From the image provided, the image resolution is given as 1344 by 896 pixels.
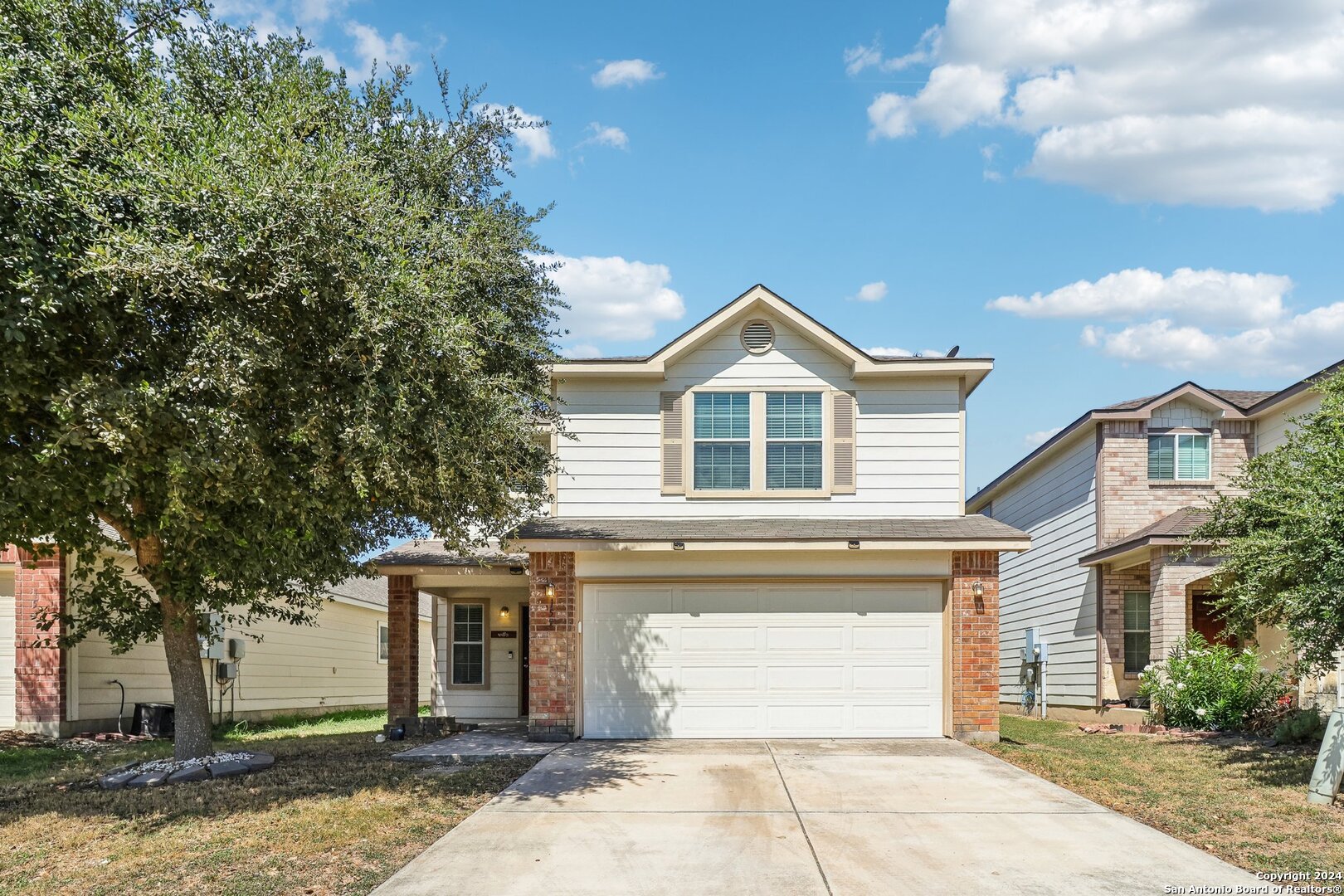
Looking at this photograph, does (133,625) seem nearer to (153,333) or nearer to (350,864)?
(153,333)

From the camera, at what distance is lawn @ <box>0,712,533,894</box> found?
6879mm

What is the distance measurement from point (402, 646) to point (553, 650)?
3.18m

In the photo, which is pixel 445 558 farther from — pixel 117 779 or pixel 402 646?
pixel 117 779

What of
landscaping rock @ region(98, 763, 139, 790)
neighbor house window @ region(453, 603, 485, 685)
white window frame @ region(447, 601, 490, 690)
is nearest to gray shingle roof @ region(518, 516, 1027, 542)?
white window frame @ region(447, 601, 490, 690)

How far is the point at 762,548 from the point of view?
13133 mm

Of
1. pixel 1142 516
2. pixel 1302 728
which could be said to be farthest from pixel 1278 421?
pixel 1302 728

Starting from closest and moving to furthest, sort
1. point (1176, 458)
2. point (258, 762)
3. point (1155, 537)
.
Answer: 1. point (258, 762)
2. point (1155, 537)
3. point (1176, 458)

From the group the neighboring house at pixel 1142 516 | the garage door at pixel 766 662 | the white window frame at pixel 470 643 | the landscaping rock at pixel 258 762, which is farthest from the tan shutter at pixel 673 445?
the neighboring house at pixel 1142 516

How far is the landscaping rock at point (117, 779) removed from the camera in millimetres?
10485

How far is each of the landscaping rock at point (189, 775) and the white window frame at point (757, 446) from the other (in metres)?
6.90

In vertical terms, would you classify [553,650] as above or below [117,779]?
above

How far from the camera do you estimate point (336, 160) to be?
28.0ft

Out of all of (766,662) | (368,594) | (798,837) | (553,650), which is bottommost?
(798,837)

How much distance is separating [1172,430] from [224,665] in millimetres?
17628
